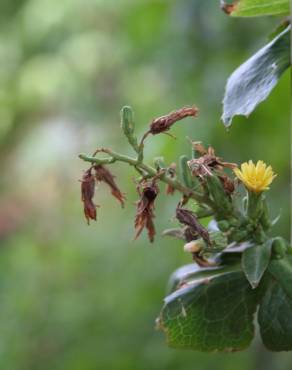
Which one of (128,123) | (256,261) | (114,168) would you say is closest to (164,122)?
(128,123)

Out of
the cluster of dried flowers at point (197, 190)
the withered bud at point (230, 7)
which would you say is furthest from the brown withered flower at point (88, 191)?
the withered bud at point (230, 7)

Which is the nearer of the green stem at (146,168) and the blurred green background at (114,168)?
the green stem at (146,168)

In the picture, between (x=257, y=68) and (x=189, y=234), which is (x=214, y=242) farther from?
(x=257, y=68)

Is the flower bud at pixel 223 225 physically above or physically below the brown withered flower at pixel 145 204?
below

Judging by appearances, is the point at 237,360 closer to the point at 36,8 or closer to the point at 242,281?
the point at 242,281

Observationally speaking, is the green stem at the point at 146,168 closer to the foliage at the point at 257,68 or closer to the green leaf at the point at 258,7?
the foliage at the point at 257,68

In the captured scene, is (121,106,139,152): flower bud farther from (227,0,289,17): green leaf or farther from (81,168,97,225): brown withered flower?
(227,0,289,17): green leaf

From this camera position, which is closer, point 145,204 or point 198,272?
point 145,204
